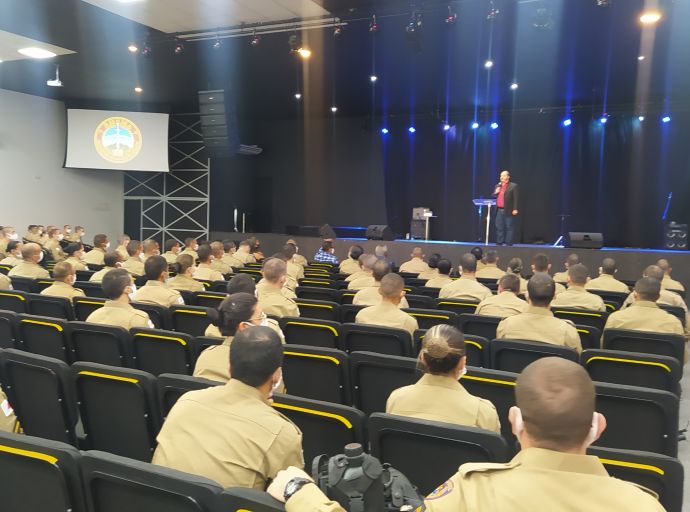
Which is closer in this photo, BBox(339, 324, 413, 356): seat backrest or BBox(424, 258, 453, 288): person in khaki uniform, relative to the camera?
BBox(339, 324, 413, 356): seat backrest

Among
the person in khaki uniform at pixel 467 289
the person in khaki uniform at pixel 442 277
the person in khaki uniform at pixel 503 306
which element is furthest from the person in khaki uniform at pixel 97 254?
the person in khaki uniform at pixel 503 306

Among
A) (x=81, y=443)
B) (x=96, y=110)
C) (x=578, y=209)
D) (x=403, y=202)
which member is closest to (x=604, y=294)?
(x=81, y=443)

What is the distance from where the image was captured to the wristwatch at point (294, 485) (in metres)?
1.28

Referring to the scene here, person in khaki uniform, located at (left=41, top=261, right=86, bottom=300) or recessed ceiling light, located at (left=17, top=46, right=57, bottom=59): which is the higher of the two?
recessed ceiling light, located at (left=17, top=46, right=57, bottom=59)

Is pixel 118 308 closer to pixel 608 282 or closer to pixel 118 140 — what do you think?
pixel 608 282

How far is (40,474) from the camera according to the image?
1.64 m

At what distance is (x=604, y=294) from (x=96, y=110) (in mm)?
14647

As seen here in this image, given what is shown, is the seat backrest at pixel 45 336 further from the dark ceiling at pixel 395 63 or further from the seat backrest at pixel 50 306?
the dark ceiling at pixel 395 63

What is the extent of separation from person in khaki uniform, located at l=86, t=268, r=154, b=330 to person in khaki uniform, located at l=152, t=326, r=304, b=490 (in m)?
2.30

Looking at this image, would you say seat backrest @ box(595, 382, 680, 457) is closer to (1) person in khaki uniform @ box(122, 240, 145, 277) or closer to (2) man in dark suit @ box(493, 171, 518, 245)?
(1) person in khaki uniform @ box(122, 240, 145, 277)

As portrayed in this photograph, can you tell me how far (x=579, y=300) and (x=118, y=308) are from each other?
4.10 meters

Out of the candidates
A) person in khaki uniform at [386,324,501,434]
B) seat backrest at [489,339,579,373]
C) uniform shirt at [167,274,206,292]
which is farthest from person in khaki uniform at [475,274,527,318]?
uniform shirt at [167,274,206,292]

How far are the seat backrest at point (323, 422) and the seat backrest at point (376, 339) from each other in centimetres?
152

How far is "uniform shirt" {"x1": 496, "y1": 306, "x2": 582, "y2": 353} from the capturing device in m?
3.68
